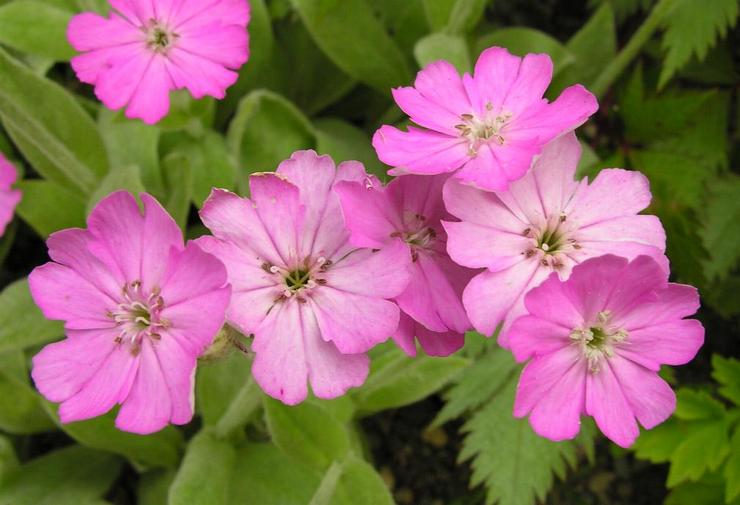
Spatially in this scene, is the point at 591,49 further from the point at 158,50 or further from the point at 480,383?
the point at 158,50

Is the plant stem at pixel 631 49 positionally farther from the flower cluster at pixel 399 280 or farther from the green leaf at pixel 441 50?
the flower cluster at pixel 399 280

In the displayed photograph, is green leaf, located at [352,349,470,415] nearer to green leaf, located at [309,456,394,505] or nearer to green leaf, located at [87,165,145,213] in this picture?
green leaf, located at [309,456,394,505]

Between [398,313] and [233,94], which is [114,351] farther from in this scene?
[233,94]

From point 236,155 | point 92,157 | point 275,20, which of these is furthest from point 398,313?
point 275,20

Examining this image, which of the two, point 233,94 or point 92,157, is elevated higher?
point 233,94

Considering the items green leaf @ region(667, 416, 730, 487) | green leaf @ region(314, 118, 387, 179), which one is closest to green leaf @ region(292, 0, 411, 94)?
green leaf @ region(314, 118, 387, 179)

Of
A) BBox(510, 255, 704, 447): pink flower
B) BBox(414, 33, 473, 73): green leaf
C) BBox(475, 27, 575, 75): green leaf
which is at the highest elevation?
BBox(475, 27, 575, 75): green leaf
